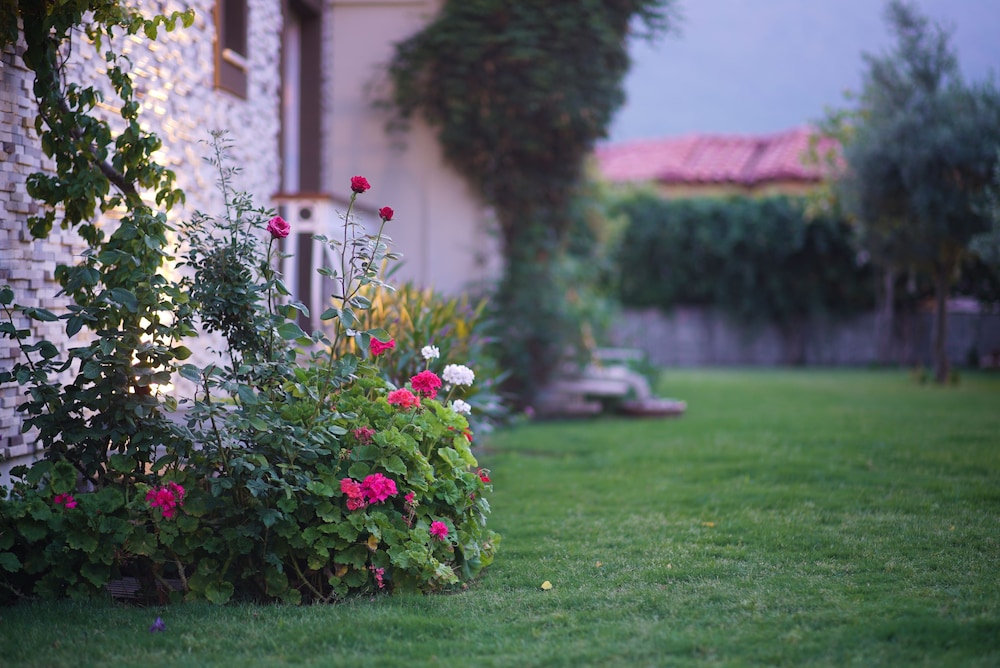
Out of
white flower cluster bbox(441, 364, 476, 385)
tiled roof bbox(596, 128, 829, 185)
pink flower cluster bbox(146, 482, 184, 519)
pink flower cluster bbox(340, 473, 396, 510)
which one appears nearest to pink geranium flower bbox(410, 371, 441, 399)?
white flower cluster bbox(441, 364, 476, 385)

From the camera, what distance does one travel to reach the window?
6184 mm

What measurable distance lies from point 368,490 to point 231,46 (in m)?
4.53

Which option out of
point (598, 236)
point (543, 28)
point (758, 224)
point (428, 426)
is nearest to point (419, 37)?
point (543, 28)

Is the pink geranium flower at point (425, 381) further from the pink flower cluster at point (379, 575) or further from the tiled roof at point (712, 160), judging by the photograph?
the tiled roof at point (712, 160)

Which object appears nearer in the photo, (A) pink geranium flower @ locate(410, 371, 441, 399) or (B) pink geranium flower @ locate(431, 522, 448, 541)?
(B) pink geranium flower @ locate(431, 522, 448, 541)

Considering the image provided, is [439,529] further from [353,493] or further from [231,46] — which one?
[231,46]

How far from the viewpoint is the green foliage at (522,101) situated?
8.93 metres

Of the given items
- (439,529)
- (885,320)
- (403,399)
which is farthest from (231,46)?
(885,320)

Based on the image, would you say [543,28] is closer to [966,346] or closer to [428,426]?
[428,426]

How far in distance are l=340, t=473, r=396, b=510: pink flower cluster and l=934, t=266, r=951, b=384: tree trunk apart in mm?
11559

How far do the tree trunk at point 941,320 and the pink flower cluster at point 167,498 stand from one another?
1203 centimetres

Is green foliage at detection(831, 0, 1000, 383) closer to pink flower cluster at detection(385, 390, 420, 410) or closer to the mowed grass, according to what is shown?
the mowed grass

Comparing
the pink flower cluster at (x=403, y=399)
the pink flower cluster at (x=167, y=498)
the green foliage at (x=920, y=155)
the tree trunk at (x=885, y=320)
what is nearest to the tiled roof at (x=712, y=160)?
the tree trunk at (x=885, y=320)

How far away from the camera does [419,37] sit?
30.2ft
